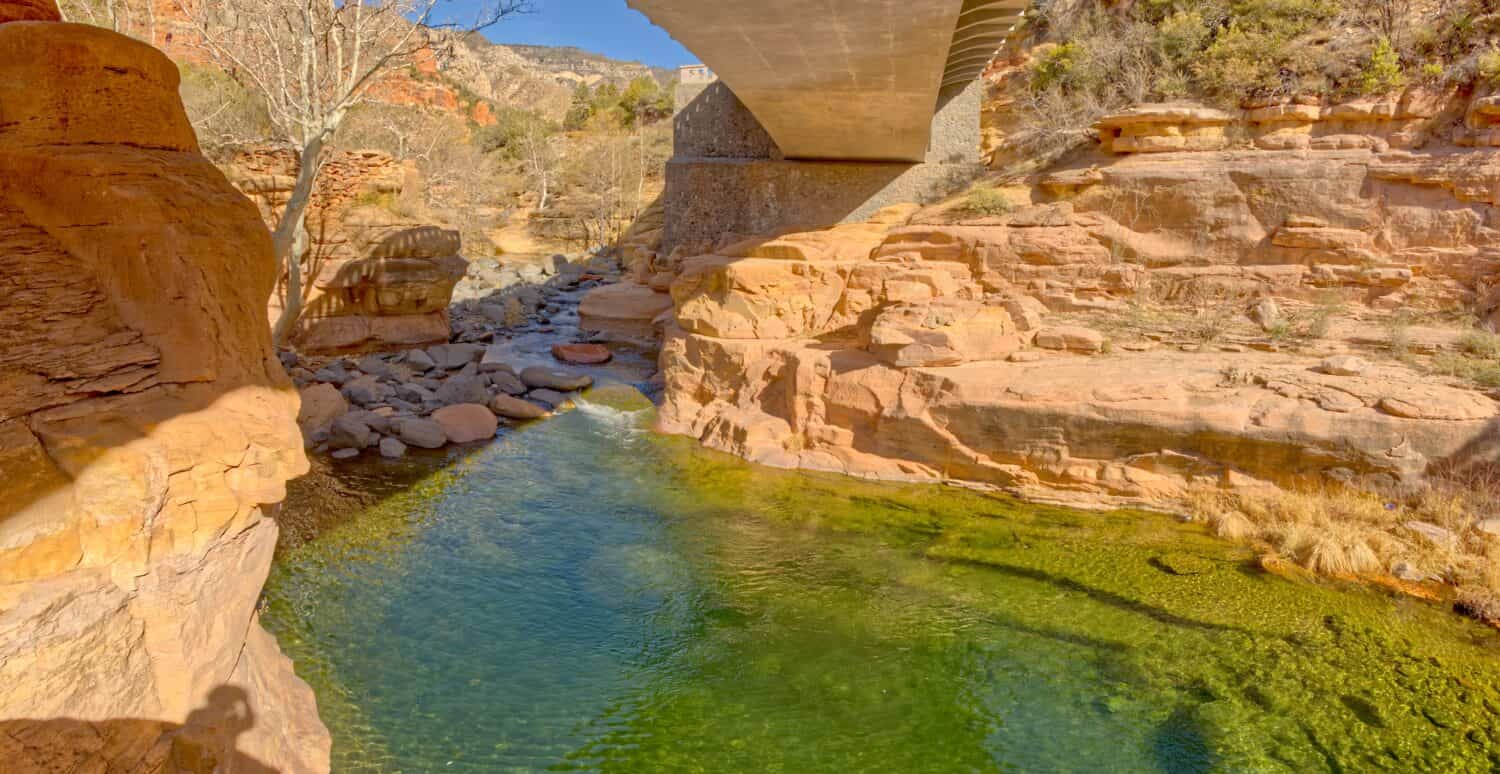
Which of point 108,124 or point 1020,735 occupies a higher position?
point 108,124

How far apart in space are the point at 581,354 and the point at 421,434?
187 inches

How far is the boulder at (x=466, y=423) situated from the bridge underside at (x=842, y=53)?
5.32m

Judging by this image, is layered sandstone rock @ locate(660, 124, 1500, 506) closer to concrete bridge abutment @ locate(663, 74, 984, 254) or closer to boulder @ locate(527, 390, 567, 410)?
boulder @ locate(527, 390, 567, 410)

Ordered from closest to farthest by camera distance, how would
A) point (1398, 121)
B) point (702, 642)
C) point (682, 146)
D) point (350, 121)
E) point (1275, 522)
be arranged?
point (702, 642)
point (1275, 522)
point (1398, 121)
point (682, 146)
point (350, 121)

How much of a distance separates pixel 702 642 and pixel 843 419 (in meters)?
4.37

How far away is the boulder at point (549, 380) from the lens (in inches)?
501

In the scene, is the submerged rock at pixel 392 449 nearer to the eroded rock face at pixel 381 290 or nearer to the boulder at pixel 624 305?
the eroded rock face at pixel 381 290

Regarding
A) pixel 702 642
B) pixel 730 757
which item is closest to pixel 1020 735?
pixel 730 757

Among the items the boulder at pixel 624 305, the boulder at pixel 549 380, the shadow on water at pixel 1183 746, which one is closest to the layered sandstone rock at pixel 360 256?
the boulder at pixel 549 380

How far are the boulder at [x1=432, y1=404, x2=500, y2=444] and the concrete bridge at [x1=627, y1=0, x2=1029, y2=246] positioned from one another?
5.31m

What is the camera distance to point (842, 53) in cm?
890

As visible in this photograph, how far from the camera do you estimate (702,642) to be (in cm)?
607

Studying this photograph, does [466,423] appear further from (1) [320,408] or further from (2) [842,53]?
(2) [842,53]

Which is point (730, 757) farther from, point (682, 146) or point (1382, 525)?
point (682, 146)
